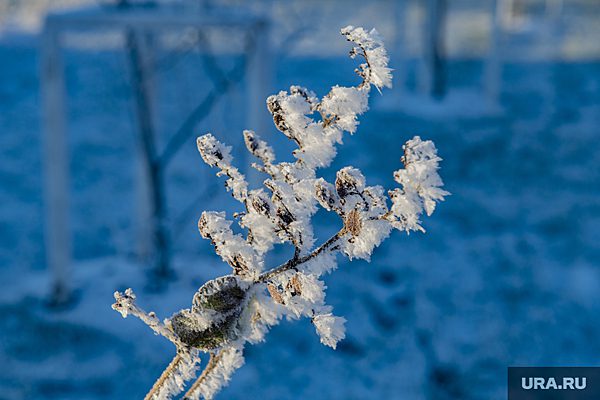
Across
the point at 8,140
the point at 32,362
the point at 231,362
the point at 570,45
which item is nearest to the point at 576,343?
the point at 32,362

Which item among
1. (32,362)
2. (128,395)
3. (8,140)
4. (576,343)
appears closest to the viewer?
(128,395)

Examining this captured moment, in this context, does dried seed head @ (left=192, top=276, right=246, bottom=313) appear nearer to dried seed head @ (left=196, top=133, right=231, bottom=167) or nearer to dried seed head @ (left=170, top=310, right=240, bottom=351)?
dried seed head @ (left=170, top=310, right=240, bottom=351)

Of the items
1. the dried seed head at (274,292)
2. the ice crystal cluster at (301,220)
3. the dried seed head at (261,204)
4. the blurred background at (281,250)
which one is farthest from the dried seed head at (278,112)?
the blurred background at (281,250)

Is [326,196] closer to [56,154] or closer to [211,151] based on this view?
[211,151]

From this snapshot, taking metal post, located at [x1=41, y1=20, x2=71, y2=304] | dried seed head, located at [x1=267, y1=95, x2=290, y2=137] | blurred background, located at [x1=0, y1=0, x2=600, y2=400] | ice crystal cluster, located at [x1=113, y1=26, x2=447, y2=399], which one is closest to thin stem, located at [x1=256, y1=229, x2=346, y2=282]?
ice crystal cluster, located at [x1=113, y1=26, x2=447, y2=399]

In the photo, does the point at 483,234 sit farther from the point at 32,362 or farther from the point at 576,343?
the point at 32,362

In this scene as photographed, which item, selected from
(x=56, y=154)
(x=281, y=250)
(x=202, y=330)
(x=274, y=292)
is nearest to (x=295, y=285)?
(x=274, y=292)
